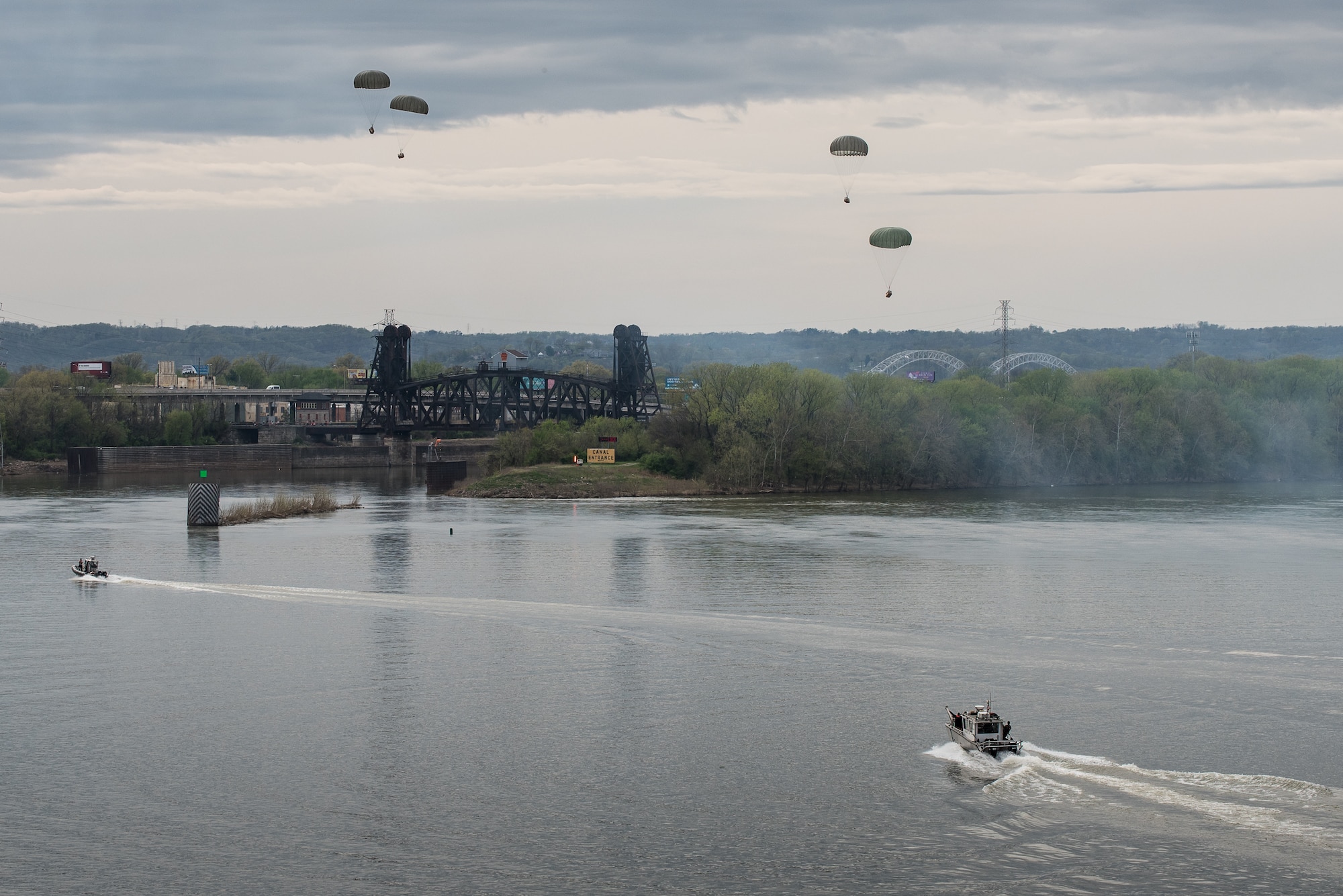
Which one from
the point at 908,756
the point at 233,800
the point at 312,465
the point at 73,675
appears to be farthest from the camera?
the point at 312,465

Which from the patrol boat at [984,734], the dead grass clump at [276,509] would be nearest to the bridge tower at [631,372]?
the dead grass clump at [276,509]

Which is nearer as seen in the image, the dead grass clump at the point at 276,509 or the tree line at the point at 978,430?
the dead grass clump at the point at 276,509

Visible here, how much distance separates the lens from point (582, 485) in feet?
286

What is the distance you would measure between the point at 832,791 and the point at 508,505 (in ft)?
205

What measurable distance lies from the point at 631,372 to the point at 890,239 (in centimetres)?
7756

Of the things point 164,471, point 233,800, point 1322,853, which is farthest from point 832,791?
point 164,471

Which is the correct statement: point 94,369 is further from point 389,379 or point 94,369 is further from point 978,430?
point 978,430

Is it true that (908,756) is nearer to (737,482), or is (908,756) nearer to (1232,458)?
(737,482)

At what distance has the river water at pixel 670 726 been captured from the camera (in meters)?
16.7

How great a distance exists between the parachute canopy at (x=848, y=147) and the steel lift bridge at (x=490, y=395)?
249ft

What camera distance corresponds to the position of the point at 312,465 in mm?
140125

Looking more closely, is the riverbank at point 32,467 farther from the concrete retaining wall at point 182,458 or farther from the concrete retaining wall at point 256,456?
the concrete retaining wall at point 182,458

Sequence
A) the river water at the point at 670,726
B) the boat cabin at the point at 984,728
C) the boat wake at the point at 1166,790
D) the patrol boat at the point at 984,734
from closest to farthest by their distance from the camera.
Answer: the river water at the point at 670,726
the boat wake at the point at 1166,790
the patrol boat at the point at 984,734
the boat cabin at the point at 984,728

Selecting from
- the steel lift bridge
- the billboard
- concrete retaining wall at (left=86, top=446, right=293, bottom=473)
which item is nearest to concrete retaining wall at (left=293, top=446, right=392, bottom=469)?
concrete retaining wall at (left=86, top=446, right=293, bottom=473)
